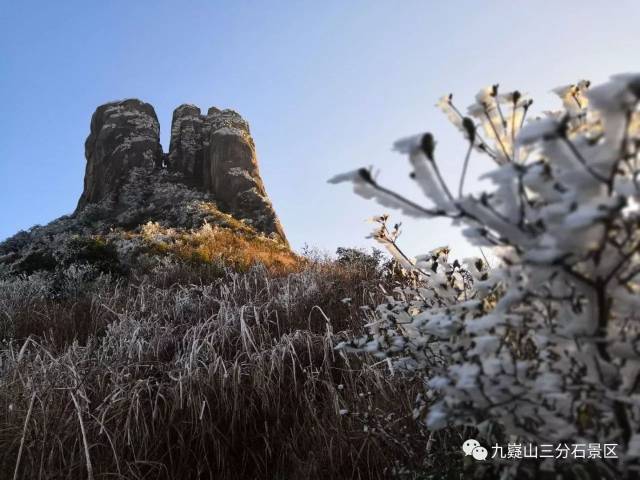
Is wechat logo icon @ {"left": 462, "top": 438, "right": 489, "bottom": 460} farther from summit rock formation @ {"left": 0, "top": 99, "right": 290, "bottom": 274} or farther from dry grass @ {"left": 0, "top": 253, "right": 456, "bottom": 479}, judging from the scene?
summit rock formation @ {"left": 0, "top": 99, "right": 290, "bottom": 274}

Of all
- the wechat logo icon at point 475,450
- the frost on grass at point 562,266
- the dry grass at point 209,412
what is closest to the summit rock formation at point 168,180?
the dry grass at point 209,412

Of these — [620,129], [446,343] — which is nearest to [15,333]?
[446,343]

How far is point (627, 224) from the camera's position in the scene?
2.43ft

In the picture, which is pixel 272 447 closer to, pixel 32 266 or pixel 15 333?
pixel 15 333

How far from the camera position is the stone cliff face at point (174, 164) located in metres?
17.9

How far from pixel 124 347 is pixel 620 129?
386 centimetres

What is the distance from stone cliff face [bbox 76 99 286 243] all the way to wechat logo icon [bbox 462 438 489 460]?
1453 centimetres

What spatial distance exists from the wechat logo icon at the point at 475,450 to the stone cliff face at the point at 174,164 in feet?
47.7

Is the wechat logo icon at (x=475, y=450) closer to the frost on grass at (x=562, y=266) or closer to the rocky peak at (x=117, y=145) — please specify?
the frost on grass at (x=562, y=266)

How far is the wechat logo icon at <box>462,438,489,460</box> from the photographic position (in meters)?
1.50

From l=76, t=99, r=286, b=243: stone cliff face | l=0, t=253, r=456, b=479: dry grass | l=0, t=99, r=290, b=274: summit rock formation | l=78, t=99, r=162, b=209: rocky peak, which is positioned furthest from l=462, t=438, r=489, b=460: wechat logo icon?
l=78, t=99, r=162, b=209: rocky peak

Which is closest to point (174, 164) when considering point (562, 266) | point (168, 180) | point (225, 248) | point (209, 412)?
point (168, 180)

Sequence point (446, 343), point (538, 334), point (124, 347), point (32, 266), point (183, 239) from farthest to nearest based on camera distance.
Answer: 1. point (183, 239)
2. point (32, 266)
3. point (124, 347)
4. point (446, 343)
5. point (538, 334)

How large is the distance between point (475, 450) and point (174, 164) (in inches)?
838
